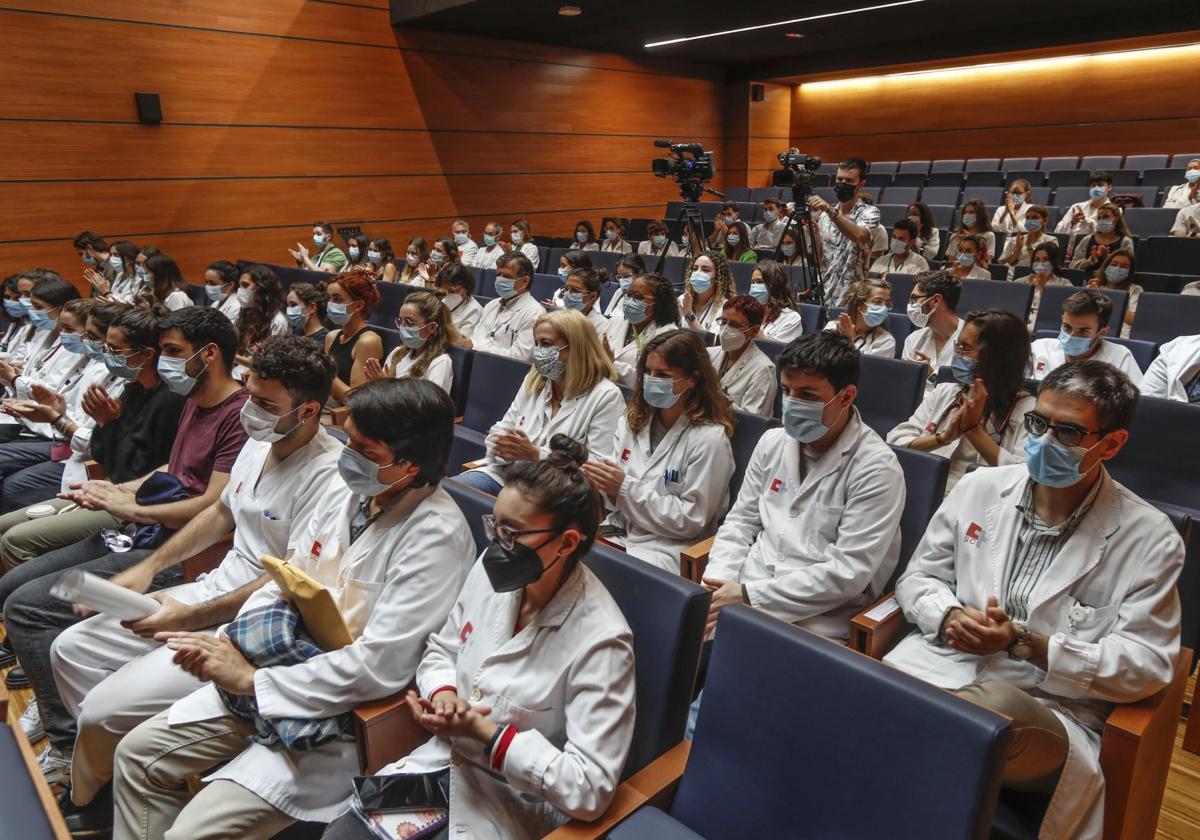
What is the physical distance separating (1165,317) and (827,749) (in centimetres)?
402

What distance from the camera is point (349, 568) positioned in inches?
70.2

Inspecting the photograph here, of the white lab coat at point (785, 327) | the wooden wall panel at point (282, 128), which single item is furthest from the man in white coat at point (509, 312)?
the wooden wall panel at point (282, 128)

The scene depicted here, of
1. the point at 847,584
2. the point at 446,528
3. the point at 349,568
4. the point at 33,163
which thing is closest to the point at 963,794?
the point at 847,584

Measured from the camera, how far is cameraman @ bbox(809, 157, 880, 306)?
5.07 m

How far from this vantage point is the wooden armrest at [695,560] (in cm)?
223

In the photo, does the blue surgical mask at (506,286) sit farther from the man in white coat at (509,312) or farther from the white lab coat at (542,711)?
the white lab coat at (542,711)


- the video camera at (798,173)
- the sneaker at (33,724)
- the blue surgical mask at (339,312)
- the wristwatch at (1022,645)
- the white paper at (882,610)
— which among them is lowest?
the sneaker at (33,724)

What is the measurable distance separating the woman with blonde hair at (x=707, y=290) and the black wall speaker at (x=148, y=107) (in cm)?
569

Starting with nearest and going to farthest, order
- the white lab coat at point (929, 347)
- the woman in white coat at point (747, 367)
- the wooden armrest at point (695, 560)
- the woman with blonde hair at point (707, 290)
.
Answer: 1. the wooden armrest at point (695, 560)
2. the woman in white coat at point (747, 367)
3. the white lab coat at point (929, 347)
4. the woman with blonde hair at point (707, 290)

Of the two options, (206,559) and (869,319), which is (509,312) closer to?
(869,319)

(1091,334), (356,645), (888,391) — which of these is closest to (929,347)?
(1091,334)

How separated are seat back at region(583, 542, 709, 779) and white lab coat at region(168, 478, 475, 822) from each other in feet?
1.54

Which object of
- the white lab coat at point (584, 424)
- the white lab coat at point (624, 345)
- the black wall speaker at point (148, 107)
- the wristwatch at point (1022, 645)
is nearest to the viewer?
the wristwatch at point (1022, 645)

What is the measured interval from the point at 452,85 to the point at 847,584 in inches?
355
